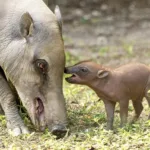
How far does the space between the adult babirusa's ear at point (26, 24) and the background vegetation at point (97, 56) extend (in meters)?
0.99

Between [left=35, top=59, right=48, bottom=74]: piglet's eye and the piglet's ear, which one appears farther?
the piglet's ear

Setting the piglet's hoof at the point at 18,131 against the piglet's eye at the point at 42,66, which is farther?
the piglet's hoof at the point at 18,131

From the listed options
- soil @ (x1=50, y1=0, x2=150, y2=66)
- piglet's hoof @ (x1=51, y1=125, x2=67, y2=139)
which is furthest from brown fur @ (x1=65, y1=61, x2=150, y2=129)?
soil @ (x1=50, y1=0, x2=150, y2=66)

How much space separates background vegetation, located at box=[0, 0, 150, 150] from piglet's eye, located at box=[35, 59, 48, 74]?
622 millimetres

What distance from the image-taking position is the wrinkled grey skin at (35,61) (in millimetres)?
6266

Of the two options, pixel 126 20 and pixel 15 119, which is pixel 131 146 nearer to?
pixel 15 119

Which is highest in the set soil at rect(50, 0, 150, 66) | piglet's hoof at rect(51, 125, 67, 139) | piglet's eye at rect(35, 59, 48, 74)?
piglet's eye at rect(35, 59, 48, 74)

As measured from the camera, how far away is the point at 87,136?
248 inches

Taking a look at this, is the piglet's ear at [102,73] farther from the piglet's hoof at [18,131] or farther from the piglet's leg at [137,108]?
the piglet's hoof at [18,131]

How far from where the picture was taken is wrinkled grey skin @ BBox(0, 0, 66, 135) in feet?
20.6

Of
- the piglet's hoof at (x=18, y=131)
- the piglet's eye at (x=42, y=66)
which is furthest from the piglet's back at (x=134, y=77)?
the piglet's hoof at (x=18, y=131)

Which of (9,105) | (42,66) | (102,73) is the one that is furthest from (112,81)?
(9,105)

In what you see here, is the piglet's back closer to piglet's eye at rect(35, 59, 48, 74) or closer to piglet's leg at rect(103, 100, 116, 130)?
piglet's leg at rect(103, 100, 116, 130)

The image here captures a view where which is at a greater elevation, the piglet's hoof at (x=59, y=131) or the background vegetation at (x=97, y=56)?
the piglet's hoof at (x=59, y=131)
